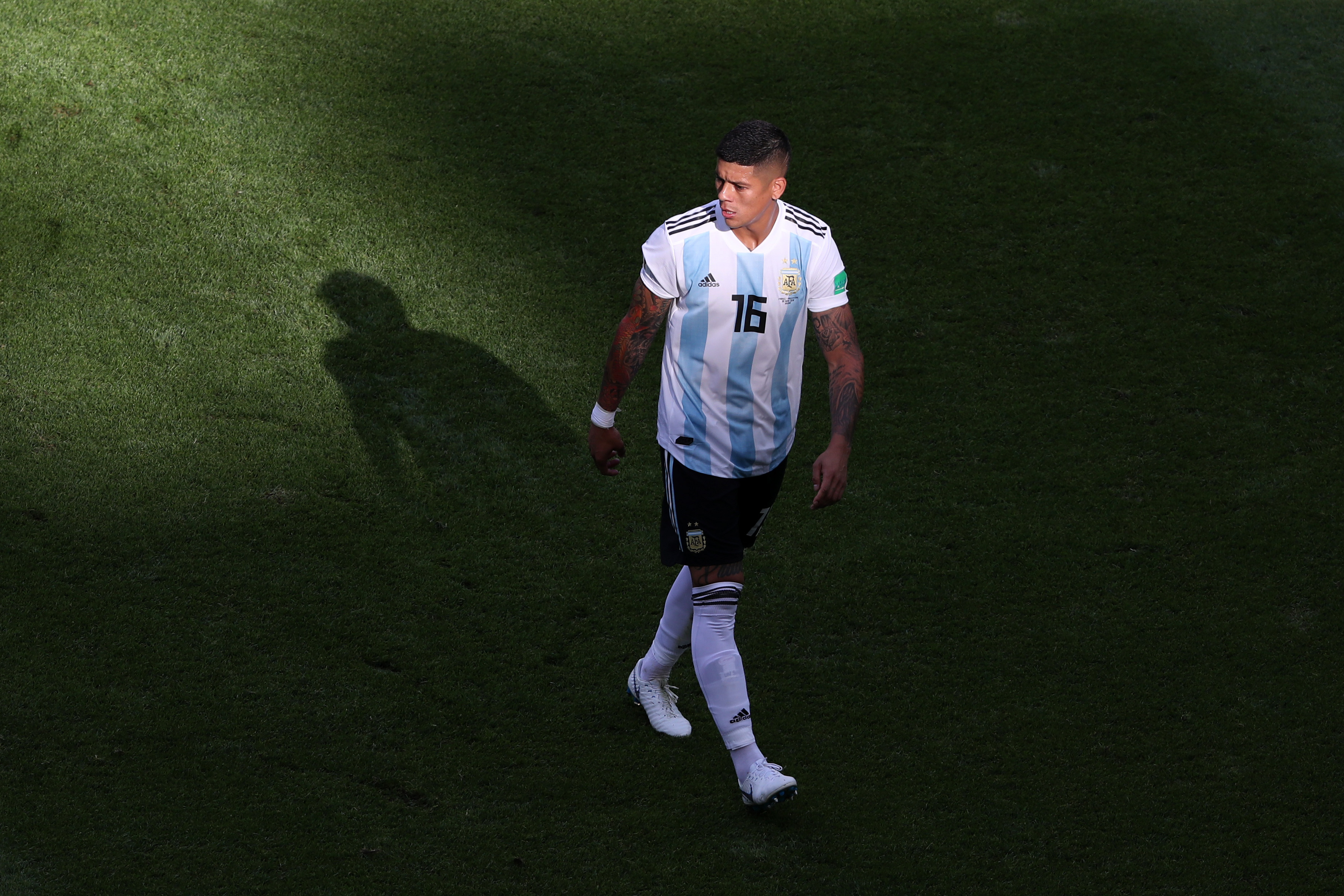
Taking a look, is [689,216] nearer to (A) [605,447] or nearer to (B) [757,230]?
(B) [757,230]

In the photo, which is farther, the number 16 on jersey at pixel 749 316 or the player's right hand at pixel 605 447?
the player's right hand at pixel 605 447

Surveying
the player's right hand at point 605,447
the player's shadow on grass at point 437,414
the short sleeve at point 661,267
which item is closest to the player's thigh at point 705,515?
the player's right hand at point 605,447

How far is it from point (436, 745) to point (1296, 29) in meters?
7.48

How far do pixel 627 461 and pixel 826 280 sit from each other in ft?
6.27

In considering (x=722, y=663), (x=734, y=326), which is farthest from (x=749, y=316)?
(x=722, y=663)

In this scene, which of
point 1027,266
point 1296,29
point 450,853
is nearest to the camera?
point 450,853

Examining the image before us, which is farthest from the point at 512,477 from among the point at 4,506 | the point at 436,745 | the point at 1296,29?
the point at 1296,29

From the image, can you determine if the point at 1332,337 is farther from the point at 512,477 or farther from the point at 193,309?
the point at 193,309

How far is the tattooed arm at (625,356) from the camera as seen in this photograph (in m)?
4.04

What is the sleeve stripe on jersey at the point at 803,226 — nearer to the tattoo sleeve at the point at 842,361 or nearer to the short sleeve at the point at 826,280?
the short sleeve at the point at 826,280

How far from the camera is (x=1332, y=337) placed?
6574mm

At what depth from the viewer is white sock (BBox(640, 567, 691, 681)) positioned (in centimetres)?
440

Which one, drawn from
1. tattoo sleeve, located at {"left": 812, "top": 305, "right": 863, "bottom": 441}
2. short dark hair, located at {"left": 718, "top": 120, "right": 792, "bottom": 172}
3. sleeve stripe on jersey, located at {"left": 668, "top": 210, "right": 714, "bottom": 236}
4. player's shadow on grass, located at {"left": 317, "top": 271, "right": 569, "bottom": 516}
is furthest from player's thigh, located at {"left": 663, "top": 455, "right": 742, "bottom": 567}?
player's shadow on grass, located at {"left": 317, "top": 271, "right": 569, "bottom": 516}

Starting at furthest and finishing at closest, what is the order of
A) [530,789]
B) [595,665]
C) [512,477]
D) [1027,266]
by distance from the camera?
[1027,266] → [512,477] → [595,665] → [530,789]
